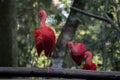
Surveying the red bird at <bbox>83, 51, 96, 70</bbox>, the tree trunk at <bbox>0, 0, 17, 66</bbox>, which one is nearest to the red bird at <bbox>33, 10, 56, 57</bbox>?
the red bird at <bbox>83, 51, 96, 70</bbox>

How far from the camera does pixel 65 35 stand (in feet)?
20.1

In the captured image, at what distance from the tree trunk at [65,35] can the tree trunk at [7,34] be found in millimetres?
870

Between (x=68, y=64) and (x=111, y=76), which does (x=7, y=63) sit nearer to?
(x=68, y=64)

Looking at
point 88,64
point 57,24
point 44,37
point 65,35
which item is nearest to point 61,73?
point 44,37

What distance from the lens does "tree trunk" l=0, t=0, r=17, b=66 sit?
5.02m

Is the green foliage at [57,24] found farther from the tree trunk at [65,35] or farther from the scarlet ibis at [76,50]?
the scarlet ibis at [76,50]

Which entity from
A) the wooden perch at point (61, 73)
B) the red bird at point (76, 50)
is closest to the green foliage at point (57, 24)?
the red bird at point (76, 50)

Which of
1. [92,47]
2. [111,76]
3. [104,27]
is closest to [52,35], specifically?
[111,76]

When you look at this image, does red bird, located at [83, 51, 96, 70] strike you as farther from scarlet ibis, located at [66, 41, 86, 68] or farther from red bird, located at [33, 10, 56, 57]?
red bird, located at [33, 10, 56, 57]

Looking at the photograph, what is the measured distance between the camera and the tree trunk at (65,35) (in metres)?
5.79

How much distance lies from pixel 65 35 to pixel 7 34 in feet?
4.13

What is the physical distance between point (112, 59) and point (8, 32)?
Result: 1.64 m

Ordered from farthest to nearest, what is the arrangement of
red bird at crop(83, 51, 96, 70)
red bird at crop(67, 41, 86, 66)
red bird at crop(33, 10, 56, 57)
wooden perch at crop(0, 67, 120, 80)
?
red bird at crop(67, 41, 86, 66)
red bird at crop(83, 51, 96, 70)
red bird at crop(33, 10, 56, 57)
wooden perch at crop(0, 67, 120, 80)

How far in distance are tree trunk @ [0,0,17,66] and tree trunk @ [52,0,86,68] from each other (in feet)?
2.85
